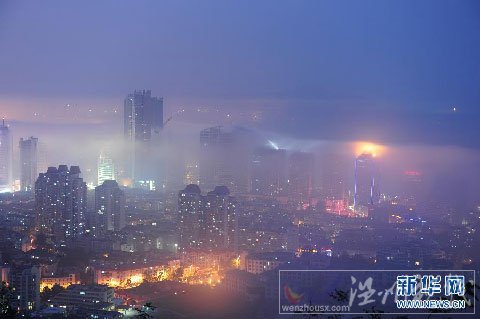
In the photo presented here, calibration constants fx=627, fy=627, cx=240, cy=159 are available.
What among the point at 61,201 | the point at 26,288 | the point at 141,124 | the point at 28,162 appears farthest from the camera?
the point at 28,162

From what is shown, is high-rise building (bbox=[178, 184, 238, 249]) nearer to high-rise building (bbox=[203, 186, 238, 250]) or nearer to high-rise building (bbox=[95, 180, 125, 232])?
high-rise building (bbox=[203, 186, 238, 250])

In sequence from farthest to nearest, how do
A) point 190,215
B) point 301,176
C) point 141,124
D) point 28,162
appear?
point 28,162, point 141,124, point 301,176, point 190,215

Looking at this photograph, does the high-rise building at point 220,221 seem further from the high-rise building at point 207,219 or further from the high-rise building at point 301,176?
the high-rise building at point 301,176

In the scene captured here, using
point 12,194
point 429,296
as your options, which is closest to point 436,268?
point 429,296

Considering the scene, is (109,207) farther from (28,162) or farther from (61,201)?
(28,162)

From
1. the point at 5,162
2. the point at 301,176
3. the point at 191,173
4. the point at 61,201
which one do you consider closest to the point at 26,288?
the point at 61,201

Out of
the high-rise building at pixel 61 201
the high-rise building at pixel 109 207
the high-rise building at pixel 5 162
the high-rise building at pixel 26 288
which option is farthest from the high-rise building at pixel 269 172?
the high-rise building at pixel 5 162

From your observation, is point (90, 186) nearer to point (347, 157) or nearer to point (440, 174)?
point (347, 157)
